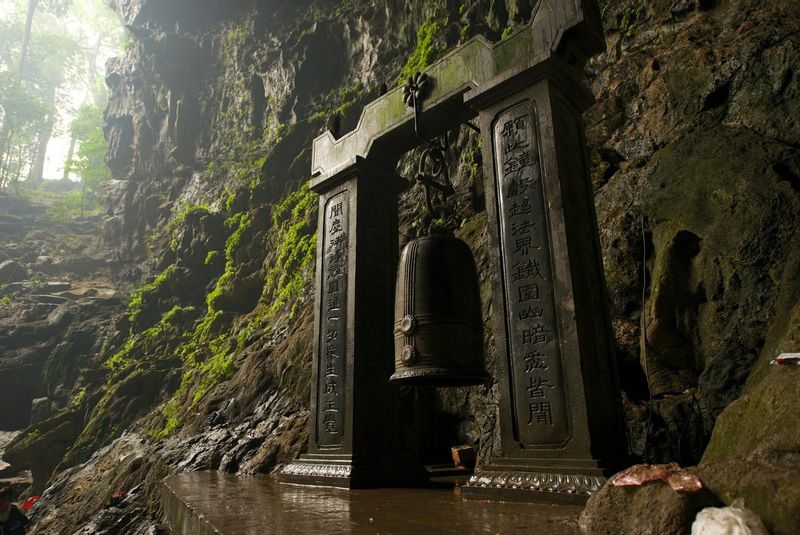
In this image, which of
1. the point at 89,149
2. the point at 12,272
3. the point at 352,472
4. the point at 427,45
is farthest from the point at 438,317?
the point at 89,149

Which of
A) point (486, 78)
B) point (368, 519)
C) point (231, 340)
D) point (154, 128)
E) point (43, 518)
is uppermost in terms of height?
point (154, 128)

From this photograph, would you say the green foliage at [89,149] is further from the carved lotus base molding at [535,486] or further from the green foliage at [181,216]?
the carved lotus base molding at [535,486]

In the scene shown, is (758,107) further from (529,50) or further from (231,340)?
(231,340)

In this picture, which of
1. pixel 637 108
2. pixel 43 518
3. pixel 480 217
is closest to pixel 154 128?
pixel 43 518

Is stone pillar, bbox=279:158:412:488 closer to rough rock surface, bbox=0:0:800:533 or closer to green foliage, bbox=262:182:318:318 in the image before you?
rough rock surface, bbox=0:0:800:533

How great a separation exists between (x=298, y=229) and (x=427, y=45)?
17.5ft

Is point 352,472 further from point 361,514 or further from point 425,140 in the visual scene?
point 425,140

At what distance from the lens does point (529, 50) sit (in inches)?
153

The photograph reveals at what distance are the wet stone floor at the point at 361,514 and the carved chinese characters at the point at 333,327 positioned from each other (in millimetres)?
704

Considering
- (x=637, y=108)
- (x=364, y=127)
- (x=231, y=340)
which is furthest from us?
(x=231, y=340)

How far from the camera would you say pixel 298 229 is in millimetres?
12625

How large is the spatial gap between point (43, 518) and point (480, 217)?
34.2 ft

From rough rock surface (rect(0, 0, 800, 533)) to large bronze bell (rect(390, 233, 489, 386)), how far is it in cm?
170

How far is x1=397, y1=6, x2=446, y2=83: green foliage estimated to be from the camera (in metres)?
11.2
